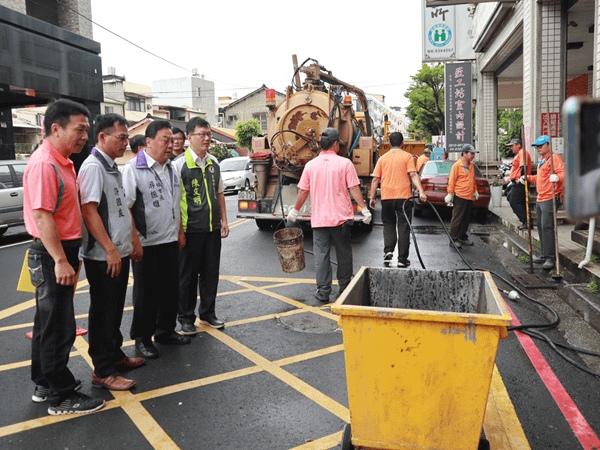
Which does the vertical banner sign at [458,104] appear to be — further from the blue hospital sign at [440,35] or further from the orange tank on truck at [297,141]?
the orange tank on truck at [297,141]

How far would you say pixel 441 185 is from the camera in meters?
12.5

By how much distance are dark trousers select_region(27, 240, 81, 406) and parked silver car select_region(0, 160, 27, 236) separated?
8.41 meters

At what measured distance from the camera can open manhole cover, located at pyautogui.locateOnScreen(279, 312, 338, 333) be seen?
4910 mm

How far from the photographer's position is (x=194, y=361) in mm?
4207

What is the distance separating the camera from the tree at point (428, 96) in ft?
134

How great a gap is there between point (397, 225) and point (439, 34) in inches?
590

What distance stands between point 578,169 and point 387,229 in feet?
23.0

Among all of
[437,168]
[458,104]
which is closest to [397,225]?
[437,168]

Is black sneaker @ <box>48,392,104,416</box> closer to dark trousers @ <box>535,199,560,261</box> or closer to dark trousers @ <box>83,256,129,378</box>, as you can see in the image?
dark trousers @ <box>83,256,129,378</box>

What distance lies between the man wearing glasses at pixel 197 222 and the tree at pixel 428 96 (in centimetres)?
3758

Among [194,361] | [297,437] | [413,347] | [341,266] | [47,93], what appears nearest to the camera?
[413,347]

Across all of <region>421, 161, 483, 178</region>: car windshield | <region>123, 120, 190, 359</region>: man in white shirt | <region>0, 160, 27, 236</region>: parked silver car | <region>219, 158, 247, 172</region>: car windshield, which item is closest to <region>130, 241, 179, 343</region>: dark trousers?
<region>123, 120, 190, 359</region>: man in white shirt

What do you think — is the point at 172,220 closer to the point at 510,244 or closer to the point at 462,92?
the point at 510,244

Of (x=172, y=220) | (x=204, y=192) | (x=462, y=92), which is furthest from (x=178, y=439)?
(x=462, y=92)
